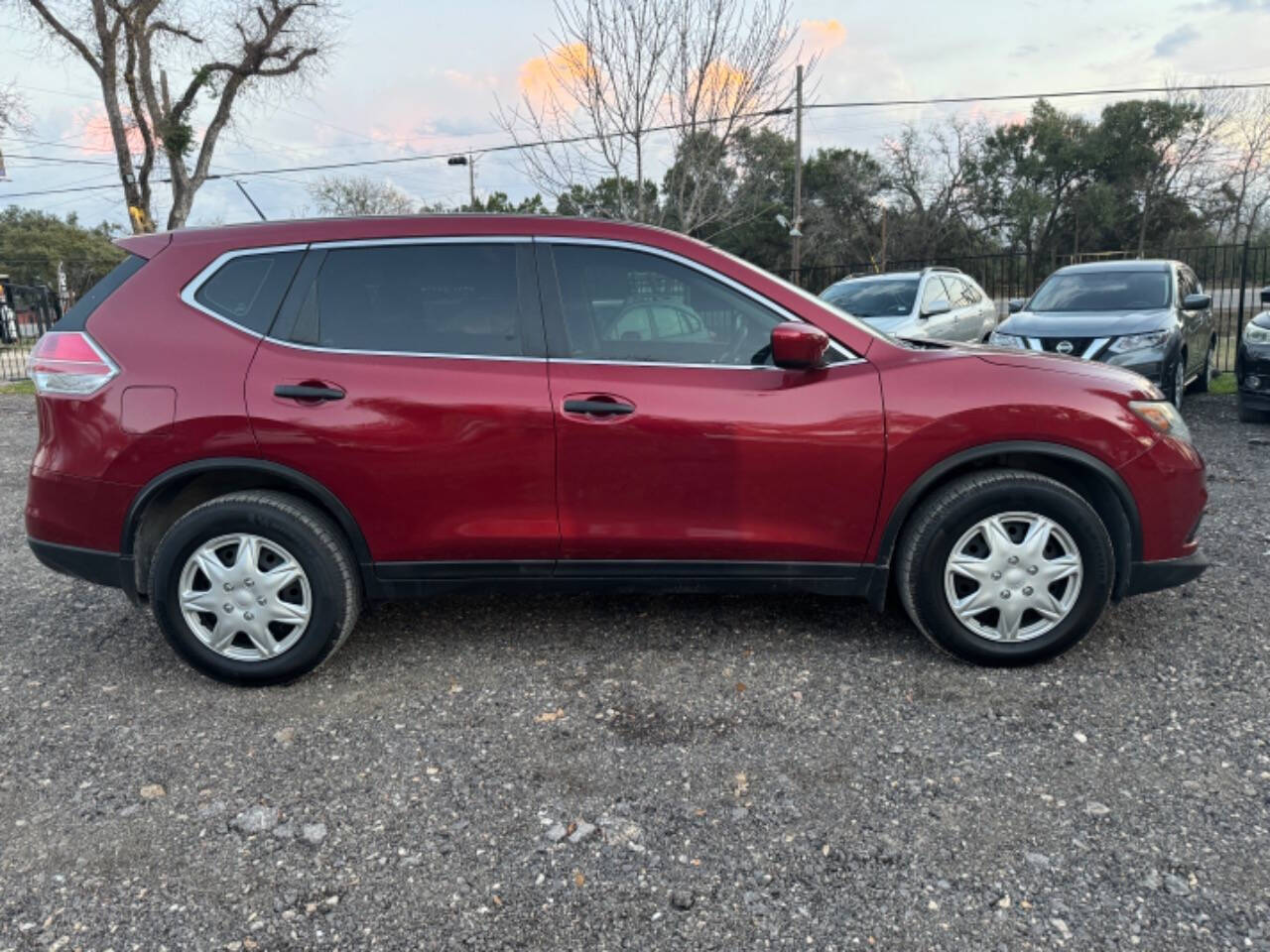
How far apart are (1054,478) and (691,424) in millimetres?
1453

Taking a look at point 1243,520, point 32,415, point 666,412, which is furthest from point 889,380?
point 32,415

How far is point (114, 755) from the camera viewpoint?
2910 millimetres

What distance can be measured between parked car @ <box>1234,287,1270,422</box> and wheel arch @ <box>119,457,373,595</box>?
8.48 meters

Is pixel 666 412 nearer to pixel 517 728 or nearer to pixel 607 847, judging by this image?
pixel 517 728

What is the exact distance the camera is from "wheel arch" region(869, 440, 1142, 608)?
10.6 ft

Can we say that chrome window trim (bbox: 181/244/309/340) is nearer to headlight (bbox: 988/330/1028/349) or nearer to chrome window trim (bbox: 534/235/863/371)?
chrome window trim (bbox: 534/235/863/371)

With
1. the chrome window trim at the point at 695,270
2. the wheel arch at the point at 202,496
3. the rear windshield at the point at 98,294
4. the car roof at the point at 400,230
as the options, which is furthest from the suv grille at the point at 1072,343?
the rear windshield at the point at 98,294

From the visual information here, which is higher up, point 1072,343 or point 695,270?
point 695,270

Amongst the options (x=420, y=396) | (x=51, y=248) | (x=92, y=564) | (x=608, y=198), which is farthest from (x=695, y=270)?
(x=51, y=248)

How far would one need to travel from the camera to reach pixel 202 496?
11.2 feet

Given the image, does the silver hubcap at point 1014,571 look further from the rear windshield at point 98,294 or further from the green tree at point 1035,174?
the green tree at point 1035,174

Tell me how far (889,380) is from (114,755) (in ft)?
9.75

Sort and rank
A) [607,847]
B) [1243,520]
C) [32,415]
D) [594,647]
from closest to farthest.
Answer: [607,847]
[594,647]
[1243,520]
[32,415]

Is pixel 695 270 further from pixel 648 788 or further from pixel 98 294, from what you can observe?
pixel 98 294
